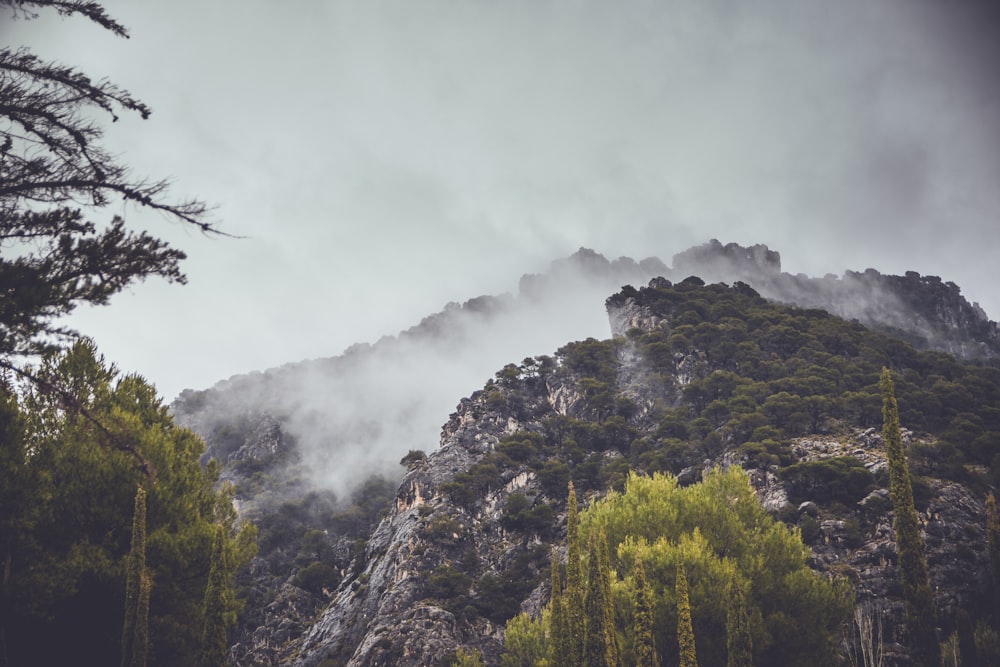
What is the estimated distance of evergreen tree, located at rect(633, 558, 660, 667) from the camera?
63.5 ft

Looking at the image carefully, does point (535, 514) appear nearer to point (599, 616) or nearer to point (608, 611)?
point (599, 616)

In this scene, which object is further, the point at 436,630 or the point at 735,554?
the point at 436,630

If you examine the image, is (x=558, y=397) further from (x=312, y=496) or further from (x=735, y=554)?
(x=735, y=554)

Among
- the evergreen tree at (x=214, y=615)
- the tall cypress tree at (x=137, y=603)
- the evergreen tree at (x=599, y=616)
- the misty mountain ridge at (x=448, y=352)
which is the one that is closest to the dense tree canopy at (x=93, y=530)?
the evergreen tree at (x=214, y=615)

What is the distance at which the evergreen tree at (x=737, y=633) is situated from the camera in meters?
19.4

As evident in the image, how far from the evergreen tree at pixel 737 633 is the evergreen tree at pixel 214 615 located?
1633 centimetres

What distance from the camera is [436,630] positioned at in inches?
1813

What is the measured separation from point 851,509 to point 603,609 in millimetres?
30830

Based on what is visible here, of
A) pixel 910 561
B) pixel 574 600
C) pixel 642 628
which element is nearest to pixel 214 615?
pixel 574 600

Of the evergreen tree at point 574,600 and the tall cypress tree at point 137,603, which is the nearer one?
the tall cypress tree at point 137,603

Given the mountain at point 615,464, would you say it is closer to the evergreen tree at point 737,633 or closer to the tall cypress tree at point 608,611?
the evergreen tree at point 737,633

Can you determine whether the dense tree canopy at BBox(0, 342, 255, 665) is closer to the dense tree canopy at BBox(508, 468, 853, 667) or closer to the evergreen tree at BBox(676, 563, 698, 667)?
the dense tree canopy at BBox(508, 468, 853, 667)

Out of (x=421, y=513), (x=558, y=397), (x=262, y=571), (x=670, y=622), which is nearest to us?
(x=670, y=622)

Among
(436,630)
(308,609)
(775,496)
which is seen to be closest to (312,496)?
(308,609)
